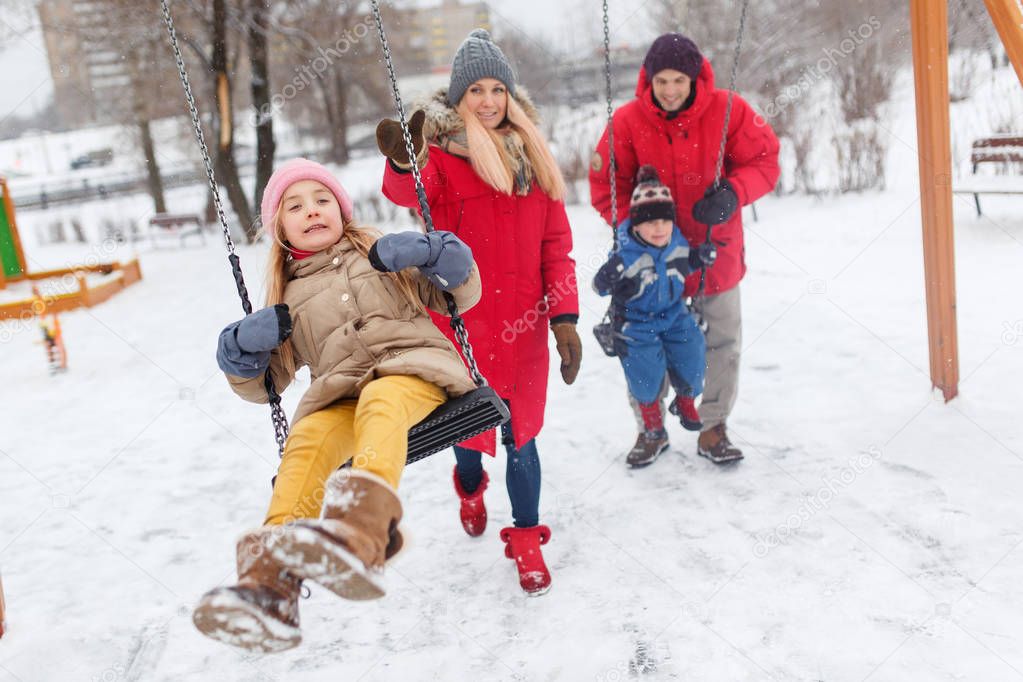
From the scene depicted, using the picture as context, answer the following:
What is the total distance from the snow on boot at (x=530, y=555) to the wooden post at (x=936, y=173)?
2.22m

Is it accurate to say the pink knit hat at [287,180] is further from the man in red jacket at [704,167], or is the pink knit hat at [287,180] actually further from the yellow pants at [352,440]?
the man in red jacket at [704,167]

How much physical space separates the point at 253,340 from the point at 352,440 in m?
0.37

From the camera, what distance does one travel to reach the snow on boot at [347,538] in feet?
5.53

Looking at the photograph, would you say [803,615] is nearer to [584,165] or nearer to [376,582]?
[376,582]

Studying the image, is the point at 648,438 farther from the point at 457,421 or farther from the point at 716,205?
the point at 457,421

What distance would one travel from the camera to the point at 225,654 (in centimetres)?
276

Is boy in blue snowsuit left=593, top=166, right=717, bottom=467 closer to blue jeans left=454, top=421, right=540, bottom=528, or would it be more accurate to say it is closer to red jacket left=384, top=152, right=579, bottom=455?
red jacket left=384, top=152, right=579, bottom=455

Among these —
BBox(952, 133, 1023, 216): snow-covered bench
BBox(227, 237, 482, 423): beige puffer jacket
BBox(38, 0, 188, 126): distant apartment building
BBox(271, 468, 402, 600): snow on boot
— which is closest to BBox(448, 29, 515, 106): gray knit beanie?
BBox(227, 237, 482, 423): beige puffer jacket

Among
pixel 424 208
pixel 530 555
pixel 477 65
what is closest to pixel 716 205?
pixel 477 65

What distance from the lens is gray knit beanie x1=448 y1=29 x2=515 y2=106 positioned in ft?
9.20

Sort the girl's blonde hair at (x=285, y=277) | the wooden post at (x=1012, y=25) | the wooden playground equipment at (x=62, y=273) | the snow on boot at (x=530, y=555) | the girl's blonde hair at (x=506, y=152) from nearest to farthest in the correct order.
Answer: the girl's blonde hair at (x=285, y=277) < the girl's blonde hair at (x=506, y=152) < the snow on boot at (x=530, y=555) < the wooden post at (x=1012, y=25) < the wooden playground equipment at (x=62, y=273)

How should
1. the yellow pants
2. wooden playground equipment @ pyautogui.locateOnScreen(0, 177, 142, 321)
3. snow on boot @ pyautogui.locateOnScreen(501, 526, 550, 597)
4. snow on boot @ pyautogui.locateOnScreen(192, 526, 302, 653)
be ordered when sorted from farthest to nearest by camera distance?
wooden playground equipment @ pyautogui.locateOnScreen(0, 177, 142, 321) < snow on boot @ pyautogui.locateOnScreen(501, 526, 550, 597) < the yellow pants < snow on boot @ pyautogui.locateOnScreen(192, 526, 302, 653)

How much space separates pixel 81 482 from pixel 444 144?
9.64 feet

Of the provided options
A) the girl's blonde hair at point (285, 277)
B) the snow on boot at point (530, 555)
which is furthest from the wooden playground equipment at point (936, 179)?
the girl's blonde hair at point (285, 277)
